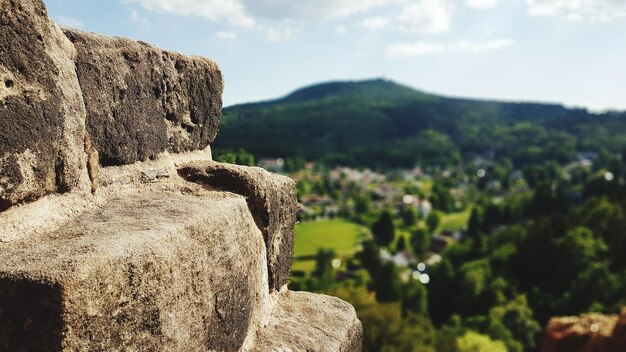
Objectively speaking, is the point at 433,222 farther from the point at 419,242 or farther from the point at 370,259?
the point at 370,259

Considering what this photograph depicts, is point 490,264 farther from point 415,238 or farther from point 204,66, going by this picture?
point 204,66

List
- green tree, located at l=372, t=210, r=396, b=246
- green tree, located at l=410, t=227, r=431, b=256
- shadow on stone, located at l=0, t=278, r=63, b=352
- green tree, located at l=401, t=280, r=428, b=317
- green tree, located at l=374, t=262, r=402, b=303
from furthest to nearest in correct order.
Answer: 1. green tree, located at l=372, t=210, r=396, b=246
2. green tree, located at l=410, t=227, r=431, b=256
3. green tree, located at l=374, t=262, r=402, b=303
4. green tree, located at l=401, t=280, r=428, b=317
5. shadow on stone, located at l=0, t=278, r=63, b=352

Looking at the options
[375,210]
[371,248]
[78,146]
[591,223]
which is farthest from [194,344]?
[375,210]

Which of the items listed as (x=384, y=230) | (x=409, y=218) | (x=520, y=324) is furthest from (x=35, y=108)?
(x=409, y=218)

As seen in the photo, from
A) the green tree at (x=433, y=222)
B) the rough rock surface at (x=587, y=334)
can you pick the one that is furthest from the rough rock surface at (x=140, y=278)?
the green tree at (x=433, y=222)

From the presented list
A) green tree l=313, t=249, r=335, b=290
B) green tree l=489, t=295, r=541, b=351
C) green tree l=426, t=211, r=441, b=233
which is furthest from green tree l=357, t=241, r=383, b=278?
green tree l=426, t=211, r=441, b=233

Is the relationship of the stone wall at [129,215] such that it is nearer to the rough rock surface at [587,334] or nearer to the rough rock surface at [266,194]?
the rough rock surface at [266,194]

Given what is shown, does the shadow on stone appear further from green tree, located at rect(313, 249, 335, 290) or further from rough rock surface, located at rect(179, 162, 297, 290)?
green tree, located at rect(313, 249, 335, 290)
